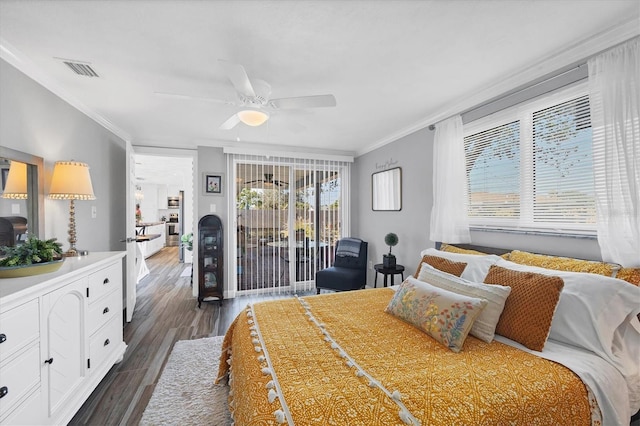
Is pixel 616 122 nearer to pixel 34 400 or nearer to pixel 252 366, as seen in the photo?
pixel 252 366

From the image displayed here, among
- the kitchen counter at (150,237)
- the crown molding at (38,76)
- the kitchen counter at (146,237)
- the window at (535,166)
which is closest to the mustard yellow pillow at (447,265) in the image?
the window at (535,166)

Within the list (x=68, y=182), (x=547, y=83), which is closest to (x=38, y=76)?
(x=68, y=182)

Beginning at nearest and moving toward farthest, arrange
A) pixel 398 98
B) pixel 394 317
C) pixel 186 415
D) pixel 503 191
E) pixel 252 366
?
pixel 252 366 < pixel 186 415 < pixel 394 317 < pixel 503 191 < pixel 398 98

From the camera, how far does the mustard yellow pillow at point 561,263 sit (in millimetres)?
1629

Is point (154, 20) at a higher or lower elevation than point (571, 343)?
higher

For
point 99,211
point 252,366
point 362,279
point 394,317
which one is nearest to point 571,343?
point 394,317

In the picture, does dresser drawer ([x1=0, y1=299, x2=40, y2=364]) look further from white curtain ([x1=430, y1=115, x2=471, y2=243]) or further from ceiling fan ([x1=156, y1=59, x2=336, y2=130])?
white curtain ([x1=430, y1=115, x2=471, y2=243])

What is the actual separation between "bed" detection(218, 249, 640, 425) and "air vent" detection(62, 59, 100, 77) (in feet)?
7.36

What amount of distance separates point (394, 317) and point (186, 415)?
5.10 feet

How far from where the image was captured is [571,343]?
1.49 metres

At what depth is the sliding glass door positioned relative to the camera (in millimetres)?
4410

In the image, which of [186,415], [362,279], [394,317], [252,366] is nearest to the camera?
[252,366]

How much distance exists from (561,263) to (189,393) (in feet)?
9.14

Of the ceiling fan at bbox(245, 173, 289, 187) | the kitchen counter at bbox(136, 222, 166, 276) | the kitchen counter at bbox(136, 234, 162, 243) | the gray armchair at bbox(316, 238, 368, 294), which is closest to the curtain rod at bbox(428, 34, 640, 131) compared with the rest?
the gray armchair at bbox(316, 238, 368, 294)
